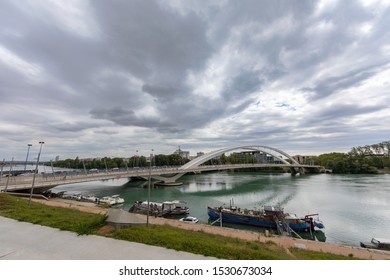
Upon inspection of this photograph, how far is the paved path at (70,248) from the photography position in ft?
16.9

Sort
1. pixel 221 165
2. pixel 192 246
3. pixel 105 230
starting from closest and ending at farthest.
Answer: pixel 192 246, pixel 105 230, pixel 221 165

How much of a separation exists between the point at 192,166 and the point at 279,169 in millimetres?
49312

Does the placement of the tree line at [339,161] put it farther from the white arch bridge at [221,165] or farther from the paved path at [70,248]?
the paved path at [70,248]

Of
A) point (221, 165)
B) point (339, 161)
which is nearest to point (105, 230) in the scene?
point (221, 165)

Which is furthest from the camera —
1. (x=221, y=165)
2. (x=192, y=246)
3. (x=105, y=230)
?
(x=221, y=165)

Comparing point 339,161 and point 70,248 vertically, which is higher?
point 339,161

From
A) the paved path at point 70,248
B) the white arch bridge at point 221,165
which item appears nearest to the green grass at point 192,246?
the paved path at point 70,248

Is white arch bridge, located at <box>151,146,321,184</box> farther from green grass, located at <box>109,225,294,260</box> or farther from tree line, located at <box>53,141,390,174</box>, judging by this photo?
green grass, located at <box>109,225,294,260</box>

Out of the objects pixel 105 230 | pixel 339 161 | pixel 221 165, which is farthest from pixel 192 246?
pixel 339 161

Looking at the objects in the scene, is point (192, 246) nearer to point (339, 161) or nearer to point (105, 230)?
point (105, 230)

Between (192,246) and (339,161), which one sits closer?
(192,246)

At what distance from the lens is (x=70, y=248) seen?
5.70 meters

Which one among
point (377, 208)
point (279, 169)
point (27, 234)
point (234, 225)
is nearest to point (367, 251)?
point (234, 225)

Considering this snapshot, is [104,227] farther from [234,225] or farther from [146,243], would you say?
[234,225]
